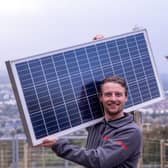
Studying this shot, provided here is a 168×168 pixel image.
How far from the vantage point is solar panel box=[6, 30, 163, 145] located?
2.70 meters

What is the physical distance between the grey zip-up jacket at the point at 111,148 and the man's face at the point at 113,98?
4 centimetres

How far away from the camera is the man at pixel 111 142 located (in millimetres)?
2602

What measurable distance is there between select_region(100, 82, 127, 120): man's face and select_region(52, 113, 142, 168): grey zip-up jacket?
0.04 m

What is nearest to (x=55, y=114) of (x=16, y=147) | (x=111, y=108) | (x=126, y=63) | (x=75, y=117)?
(x=75, y=117)

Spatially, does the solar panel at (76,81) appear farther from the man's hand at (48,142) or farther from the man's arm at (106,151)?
the man's arm at (106,151)

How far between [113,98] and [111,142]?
21 cm

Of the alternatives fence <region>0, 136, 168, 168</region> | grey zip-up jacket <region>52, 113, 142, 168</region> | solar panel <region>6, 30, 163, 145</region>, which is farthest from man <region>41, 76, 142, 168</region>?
fence <region>0, 136, 168, 168</region>

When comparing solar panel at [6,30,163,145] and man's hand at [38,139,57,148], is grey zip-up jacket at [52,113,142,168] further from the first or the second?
solar panel at [6,30,163,145]

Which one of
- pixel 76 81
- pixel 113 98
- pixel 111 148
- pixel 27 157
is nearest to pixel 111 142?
pixel 111 148

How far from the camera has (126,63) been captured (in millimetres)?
3072

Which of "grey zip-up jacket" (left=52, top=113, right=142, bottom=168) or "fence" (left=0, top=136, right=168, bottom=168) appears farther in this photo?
"fence" (left=0, top=136, right=168, bottom=168)

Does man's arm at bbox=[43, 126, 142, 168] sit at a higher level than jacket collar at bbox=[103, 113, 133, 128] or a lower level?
lower

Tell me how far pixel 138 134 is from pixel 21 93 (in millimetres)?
594

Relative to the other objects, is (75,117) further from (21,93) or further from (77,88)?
(21,93)
